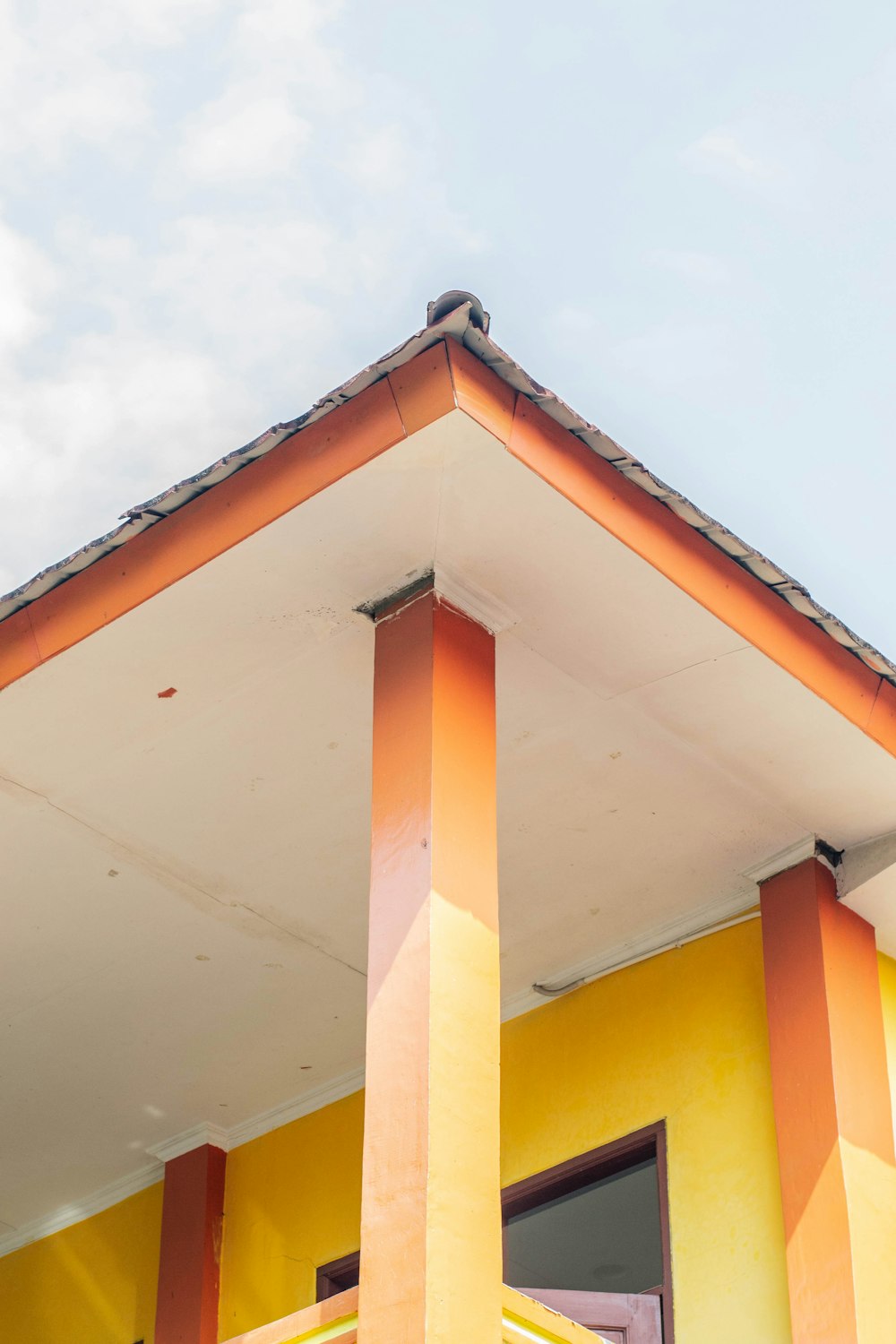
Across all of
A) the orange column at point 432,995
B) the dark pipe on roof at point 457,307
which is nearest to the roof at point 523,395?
the dark pipe on roof at point 457,307

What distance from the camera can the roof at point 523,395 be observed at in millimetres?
4984

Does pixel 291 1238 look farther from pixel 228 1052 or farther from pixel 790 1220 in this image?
pixel 790 1220

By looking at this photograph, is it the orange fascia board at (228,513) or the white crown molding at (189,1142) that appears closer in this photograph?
the orange fascia board at (228,513)

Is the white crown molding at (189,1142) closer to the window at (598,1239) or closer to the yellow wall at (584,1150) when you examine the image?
the yellow wall at (584,1150)

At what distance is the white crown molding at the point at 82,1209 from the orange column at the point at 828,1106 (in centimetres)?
417

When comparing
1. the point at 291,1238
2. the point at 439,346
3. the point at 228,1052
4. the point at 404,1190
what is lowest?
the point at 404,1190

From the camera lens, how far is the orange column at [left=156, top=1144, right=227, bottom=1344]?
845 cm

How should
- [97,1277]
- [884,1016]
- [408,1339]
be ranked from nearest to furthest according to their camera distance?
[408,1339] → [884,1016] → [97,1277]

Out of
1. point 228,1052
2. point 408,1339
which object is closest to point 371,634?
point 408,1339

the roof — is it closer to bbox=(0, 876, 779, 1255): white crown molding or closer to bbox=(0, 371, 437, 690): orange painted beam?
bbox=(0, 371, 437, 690): orange painted beam

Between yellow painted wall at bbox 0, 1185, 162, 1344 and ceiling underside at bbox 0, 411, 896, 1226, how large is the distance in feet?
3.69

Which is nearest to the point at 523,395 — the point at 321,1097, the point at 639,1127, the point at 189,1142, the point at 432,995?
Answer: the point at 432,995

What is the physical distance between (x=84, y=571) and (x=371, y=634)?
100cm

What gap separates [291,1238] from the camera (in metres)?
8.34
